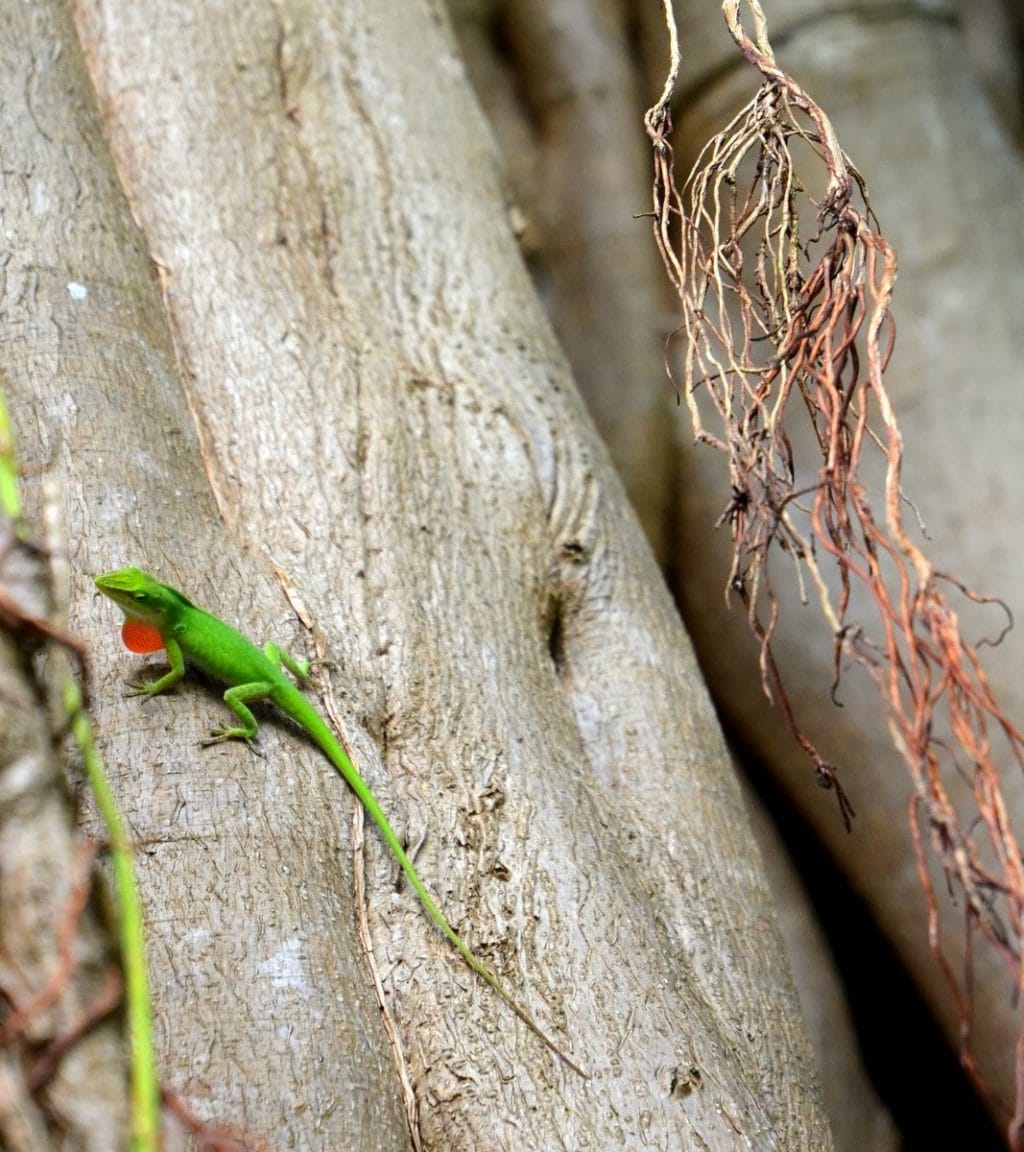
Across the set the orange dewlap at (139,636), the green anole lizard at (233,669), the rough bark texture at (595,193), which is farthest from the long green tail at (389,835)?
the rough bark texture at (595,193)

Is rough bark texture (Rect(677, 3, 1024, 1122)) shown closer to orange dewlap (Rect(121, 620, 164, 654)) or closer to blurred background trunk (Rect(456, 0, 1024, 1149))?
blurred background trunk (Rect(456, 0, 1024, 1149))

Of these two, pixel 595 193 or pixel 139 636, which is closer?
pixel 139 636

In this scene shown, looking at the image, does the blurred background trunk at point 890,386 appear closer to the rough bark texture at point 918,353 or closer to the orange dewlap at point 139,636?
the rough bark texture at point 918,353

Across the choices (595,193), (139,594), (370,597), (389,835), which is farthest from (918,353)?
(139,594)

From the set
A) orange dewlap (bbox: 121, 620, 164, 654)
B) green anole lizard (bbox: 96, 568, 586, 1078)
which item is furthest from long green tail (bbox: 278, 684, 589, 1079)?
orange dewlap (bbox: 121, 620, 164, 654)

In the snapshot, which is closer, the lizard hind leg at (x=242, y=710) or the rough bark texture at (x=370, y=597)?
the rough bark texture at (x=370, y=597)

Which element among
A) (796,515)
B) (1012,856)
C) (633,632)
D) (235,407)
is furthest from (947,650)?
(796,515)

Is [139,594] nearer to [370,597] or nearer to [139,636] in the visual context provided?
[139,636]
